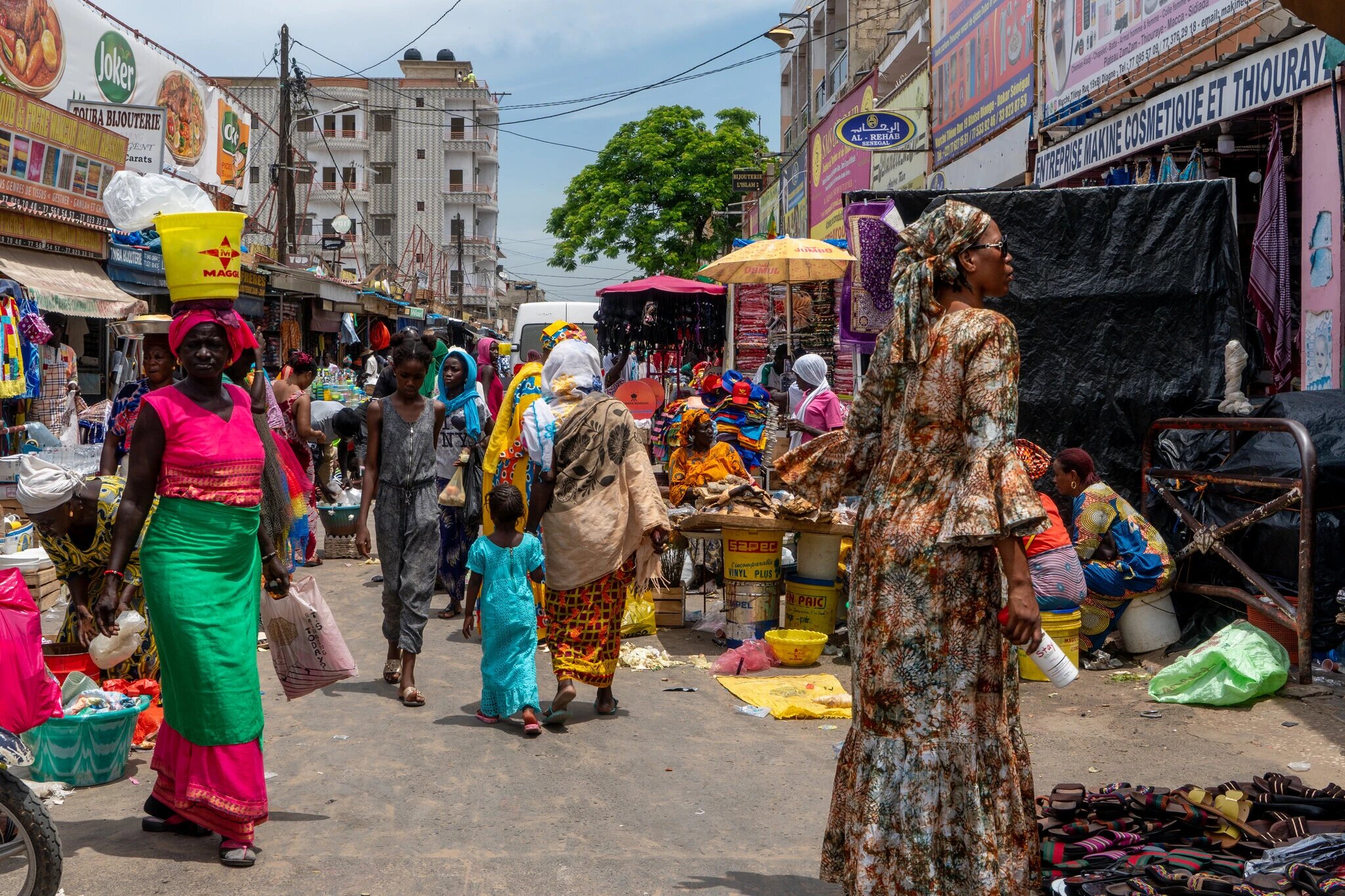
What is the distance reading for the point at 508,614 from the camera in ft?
18.9

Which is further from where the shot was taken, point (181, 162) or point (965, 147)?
point (181, 162)

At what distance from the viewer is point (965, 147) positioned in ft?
50.4

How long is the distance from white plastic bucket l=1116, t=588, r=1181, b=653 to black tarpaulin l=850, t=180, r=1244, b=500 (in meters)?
1.32

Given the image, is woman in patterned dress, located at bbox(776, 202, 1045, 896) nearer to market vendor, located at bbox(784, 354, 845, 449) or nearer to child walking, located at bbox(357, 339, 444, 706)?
child walking, located at bbox(357, 339, 444, 706)

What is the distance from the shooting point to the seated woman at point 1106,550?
23.4 ft

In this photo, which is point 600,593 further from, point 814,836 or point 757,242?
point 757,242

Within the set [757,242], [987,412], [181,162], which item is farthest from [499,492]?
[181,162]

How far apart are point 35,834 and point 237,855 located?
2.58ft

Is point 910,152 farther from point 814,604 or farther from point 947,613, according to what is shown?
point 947,613

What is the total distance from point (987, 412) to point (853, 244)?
718 cm

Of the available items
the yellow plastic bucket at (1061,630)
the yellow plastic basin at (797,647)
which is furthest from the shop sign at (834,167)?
the yellow plastic bucket at (1061,630)

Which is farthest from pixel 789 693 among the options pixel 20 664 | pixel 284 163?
pixel 284 163

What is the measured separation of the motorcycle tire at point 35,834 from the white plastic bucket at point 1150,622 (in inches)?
236

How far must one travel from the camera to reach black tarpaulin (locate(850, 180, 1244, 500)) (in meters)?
8.27
